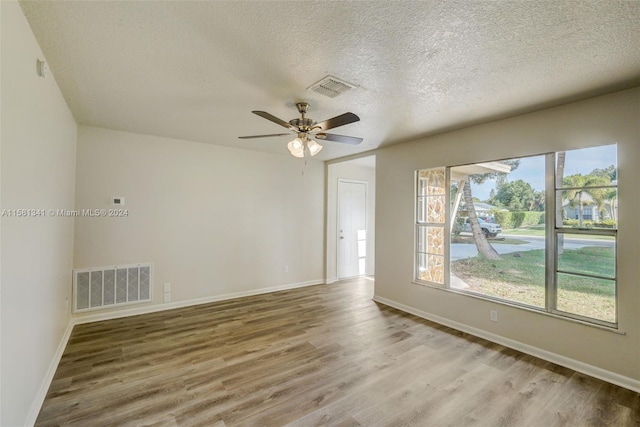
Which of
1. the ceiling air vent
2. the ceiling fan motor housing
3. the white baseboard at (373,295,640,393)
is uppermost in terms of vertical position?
the ceiling air vent

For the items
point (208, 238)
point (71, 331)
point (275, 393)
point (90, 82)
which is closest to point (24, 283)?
point (90, 82)

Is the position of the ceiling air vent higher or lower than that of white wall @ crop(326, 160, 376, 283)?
higher

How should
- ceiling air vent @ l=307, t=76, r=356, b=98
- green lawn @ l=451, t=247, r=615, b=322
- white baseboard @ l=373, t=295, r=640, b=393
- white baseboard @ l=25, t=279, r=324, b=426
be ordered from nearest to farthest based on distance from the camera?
white baseboard @ l=25, t=279, r=324, b=426, ceiling air vent @ l=307, t=76, r=356, b=98, white baseboard @ l=373, t=295, r=640, b=393, green lawn @ l=451, t=247, r=615, b=322

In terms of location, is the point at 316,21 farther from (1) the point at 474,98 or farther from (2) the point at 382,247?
(2) the point at 382,247

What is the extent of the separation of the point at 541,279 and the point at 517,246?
0.40 meters

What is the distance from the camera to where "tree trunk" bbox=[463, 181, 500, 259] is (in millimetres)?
3402

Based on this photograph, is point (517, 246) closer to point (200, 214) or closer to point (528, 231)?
point (528, 231)

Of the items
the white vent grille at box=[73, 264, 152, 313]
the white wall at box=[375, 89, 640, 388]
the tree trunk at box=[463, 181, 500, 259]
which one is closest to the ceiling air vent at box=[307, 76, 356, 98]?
the white wall at box=[375, 89, 640, 388]

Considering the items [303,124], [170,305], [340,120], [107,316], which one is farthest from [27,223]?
[170,305]

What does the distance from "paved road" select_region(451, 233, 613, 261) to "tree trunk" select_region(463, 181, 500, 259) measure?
0.06m

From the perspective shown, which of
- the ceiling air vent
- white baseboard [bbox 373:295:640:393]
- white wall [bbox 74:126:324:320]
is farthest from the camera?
white wall [bbox 74:126:324:320]

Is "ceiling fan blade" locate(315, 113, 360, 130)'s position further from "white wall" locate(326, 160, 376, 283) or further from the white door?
the white door

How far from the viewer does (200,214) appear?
4.41m

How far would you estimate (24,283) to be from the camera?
1.76m
